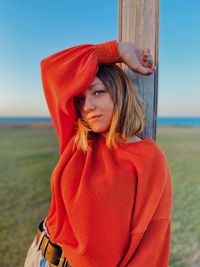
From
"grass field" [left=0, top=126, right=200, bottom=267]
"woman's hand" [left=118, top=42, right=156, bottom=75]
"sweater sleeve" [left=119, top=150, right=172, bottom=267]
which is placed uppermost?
"woman's hand" [left=118, top=42, right=156, bottom=75]

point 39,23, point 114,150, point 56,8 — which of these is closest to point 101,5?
point 56,8

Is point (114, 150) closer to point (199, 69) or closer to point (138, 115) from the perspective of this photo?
point (138, 115)

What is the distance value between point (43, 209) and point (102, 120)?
2.87m

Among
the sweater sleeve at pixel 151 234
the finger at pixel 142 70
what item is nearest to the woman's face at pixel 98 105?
the finger at pixel 142 70

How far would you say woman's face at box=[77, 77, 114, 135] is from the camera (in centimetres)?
80

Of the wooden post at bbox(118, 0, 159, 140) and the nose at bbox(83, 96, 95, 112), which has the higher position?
the wooden post at bbox(118, 0, 159, 140)

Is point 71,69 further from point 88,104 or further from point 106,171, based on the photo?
point 106,171

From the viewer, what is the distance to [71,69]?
799 millimetres

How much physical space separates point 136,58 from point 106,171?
12.6 inches

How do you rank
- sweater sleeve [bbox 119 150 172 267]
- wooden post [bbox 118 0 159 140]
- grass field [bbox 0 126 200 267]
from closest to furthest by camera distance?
1. sweater sleeve [bbox 119 150 172 267]
2. wooden post [bbox 118 0 159 140]
3. grass field [bbox 0 126 200 267]

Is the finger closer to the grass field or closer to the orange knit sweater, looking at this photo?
the orange knit sweater

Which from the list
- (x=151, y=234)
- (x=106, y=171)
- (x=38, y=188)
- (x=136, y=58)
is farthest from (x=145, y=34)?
(x=38, y=188)

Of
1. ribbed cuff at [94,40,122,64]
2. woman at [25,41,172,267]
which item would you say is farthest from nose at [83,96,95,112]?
ribbed cuff at [94,40,122,64]

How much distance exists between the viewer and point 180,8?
3033 millimetres
